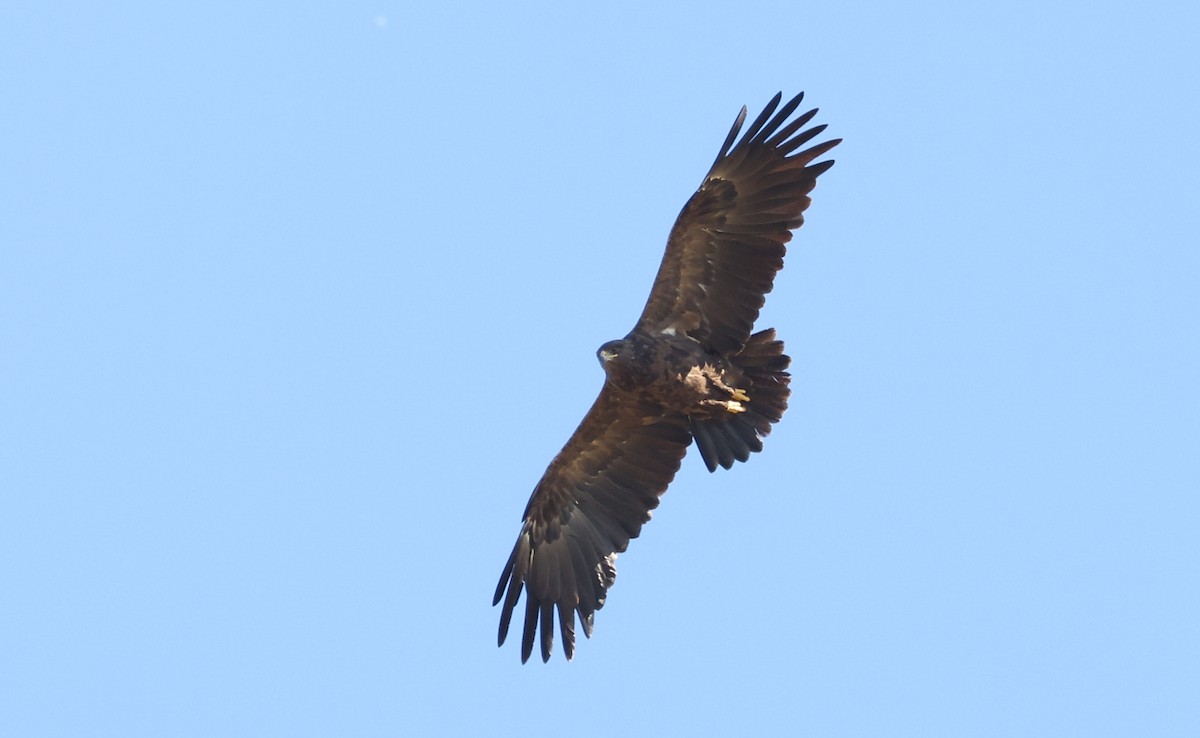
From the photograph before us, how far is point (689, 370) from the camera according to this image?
14680mm

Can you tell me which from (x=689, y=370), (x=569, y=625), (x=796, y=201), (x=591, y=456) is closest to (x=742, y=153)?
(x=796, y=201)

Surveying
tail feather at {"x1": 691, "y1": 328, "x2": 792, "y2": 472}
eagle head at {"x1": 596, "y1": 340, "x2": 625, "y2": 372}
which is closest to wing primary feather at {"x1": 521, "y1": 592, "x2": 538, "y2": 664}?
tail feather at {"x1": 691, "y1": 328, "x2": 792, "y2": 472}

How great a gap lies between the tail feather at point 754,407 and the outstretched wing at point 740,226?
162 mm

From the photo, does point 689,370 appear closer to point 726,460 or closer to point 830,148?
point 726,460

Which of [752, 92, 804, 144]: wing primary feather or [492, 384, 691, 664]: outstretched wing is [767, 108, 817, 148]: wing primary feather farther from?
[492, 384, 691, 664]: outstretched wing

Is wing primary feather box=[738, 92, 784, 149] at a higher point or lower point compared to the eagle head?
higher

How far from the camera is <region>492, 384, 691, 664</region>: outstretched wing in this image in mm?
15422

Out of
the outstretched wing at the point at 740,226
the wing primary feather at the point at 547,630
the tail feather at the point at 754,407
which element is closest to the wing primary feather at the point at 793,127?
the outstretched wing at the point at 740,226

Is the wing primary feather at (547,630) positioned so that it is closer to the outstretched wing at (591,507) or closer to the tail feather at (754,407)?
the outstretched wing at (591,507)

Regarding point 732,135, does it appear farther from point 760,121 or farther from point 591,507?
point 591,507

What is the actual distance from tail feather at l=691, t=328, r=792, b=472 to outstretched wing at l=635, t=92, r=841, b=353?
162 mm

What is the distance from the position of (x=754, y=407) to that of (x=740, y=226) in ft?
5.04

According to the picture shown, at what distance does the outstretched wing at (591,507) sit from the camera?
15422 millimetres

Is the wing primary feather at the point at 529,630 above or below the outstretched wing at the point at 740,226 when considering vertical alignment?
below
